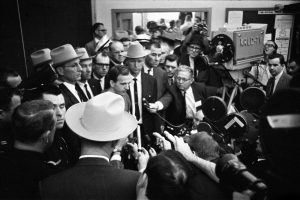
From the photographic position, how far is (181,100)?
3.25m

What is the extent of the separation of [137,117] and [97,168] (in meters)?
1.89

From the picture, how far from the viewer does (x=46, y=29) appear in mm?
4621

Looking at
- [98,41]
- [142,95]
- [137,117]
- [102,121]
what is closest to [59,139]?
[102,121]

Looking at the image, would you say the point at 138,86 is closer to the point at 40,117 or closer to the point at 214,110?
the point at 214,110

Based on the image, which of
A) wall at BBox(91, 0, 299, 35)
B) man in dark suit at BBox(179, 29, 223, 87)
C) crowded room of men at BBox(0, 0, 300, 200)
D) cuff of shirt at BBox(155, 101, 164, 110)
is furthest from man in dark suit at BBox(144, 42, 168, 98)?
wall at BBox(91, 0, 299, 35)

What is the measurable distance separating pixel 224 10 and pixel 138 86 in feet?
11.7

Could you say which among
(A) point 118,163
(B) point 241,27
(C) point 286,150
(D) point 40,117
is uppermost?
(B) point 241,27

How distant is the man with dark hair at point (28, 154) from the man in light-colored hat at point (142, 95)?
164cm

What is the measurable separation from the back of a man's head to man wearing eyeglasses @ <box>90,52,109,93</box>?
1726mm

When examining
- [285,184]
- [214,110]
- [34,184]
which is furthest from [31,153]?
[214,110]

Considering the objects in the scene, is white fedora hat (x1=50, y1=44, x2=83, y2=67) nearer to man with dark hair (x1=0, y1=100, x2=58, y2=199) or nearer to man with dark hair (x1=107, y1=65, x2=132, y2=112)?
man with dark hair (x1=107, y1=65, x2=132, y2=112)

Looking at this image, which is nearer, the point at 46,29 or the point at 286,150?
the point at 286,150

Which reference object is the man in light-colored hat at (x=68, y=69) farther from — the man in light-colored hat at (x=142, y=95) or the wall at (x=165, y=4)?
the wall at (x=165, y=4)

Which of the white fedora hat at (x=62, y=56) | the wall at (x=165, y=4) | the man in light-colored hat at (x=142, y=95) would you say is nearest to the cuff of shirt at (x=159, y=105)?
the man in light-colored hat at (x=142, y=95)
